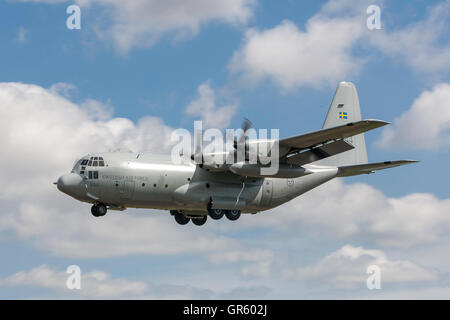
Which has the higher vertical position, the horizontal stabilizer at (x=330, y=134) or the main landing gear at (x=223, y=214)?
the horizontal stabilizer at (x=330, y=134)

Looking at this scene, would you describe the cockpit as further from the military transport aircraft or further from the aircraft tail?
the aircraft tail

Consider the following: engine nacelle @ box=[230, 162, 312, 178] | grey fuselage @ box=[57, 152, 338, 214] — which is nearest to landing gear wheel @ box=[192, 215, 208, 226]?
grey fuselage @ box=[57, 152, 338, 214]

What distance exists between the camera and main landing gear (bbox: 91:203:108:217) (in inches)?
1116

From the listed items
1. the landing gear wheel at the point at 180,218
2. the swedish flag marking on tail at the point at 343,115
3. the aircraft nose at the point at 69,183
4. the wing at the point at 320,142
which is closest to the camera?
the wing at the point at 320,142

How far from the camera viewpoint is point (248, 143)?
27859 mm

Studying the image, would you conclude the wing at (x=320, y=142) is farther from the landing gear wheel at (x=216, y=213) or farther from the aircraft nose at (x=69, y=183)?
the aircraft nose at (x=69, y=183)

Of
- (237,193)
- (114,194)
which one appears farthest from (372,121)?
(114,194)

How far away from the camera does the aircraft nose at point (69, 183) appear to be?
2755cm

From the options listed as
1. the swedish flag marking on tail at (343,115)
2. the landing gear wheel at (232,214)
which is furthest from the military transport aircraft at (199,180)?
the swedish flag marking on tail at (343,115)

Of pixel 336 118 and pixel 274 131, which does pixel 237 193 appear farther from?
pixel 336 118

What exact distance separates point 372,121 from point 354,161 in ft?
32.7

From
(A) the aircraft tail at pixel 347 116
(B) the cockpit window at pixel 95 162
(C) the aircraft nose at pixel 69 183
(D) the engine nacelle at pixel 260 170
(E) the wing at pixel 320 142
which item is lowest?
(C) the aircraft nose at pixel 69 183

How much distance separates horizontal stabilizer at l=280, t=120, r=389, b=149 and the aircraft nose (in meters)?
9.05

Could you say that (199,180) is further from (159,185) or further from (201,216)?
(201,216)
